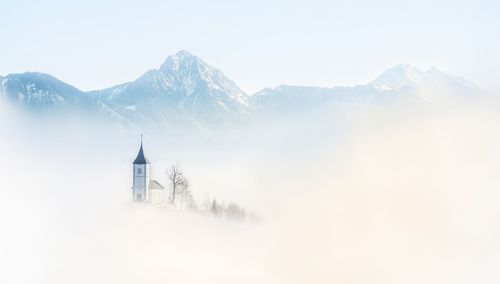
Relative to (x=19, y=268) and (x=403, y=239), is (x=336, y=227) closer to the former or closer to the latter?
→ (x=403, y=239)

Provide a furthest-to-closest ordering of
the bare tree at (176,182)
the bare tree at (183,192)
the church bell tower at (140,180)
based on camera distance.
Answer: the bare tree at (183,192)
the bare tree at (176,182)
the church bell tower at (140,180)

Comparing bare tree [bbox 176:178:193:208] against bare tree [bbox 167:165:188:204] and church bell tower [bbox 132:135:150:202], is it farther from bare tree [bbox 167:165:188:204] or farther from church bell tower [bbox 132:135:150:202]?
church bell tower [bbox 132:135:150:202]

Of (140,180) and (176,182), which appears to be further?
(176,182)

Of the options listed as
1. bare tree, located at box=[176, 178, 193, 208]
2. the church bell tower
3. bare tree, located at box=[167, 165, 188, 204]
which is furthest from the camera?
bare tree, located at box=[176, 178, 193, 208]

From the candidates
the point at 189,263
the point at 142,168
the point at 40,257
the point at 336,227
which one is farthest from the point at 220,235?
the point at 336,227

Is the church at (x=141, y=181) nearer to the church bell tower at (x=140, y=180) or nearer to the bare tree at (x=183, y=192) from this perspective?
the church bell tower at (x=140, y=180)

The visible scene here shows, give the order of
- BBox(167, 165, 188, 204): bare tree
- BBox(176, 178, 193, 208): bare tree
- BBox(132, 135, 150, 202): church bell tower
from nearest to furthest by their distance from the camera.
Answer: BBox(132, 135, 150, 202): church bell tower, BBox(167, 165, 188, 204): bare tree, BBox(176, 178, 193, 208): bare tree

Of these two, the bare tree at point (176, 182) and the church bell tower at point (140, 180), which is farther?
the bare tree at point (176, 182)

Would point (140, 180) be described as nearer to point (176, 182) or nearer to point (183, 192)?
point (176, 182)

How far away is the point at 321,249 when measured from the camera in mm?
158875

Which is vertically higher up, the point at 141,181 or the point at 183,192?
the point at 141,181

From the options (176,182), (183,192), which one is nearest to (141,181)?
(176,182)

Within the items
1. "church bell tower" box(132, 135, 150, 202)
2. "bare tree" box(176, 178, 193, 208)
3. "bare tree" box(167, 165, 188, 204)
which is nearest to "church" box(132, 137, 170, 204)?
"church bell tower" box(132, 135, 150, 202)

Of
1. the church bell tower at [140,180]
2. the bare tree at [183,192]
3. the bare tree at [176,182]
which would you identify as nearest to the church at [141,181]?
Answer: the church bell tower at [140,180]
